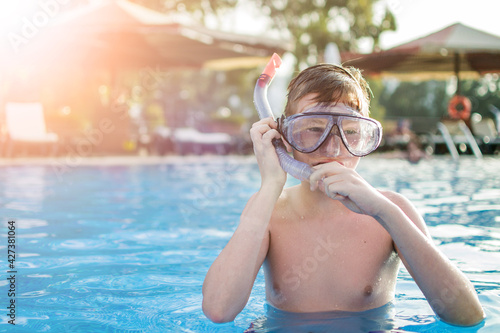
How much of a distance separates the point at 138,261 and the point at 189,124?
14.8 m

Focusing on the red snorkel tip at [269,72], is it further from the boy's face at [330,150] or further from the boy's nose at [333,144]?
the boy's nose at [333,144]

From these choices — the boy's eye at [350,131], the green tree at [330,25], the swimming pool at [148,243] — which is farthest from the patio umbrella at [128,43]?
the boy's eye at [350,131]

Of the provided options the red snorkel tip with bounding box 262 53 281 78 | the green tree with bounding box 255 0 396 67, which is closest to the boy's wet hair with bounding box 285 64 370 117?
the red snorkel tip with bounding box 262 53 281 78

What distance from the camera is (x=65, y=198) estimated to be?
6.34 meters

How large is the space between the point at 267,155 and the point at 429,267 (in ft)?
2.25

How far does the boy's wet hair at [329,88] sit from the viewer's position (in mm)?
2092

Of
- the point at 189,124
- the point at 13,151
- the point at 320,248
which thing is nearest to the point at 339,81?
the point at 320,248

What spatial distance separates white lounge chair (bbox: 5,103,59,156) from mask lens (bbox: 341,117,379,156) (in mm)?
10548

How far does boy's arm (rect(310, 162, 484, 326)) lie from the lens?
1774 mm

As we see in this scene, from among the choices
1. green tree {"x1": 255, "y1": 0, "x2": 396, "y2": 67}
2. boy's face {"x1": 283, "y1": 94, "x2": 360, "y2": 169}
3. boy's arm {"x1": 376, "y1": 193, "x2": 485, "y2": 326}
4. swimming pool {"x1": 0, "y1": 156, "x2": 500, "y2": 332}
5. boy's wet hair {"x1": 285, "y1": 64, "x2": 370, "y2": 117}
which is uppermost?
green tree {"x1": 255, "y1": 0, "x2": 396, "y2": 67}

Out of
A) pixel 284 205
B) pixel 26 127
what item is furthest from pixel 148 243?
pixel 26 127

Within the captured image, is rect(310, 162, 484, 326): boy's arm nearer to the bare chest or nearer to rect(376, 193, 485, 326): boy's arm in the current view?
rect(376, 193, 485, 326): boy's arm

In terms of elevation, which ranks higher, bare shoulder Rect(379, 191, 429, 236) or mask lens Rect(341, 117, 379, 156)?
mask lens Rect(341, 117, 379, 156)

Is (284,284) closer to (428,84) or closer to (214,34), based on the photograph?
(214,34)
